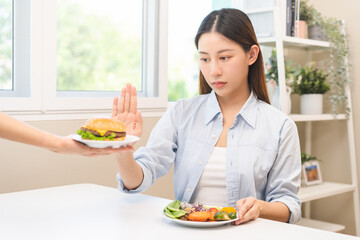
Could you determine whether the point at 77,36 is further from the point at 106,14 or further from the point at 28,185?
the point at 28,185

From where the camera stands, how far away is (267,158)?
155 centimetres

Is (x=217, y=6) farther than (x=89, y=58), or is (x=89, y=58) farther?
(x=217, y=6)

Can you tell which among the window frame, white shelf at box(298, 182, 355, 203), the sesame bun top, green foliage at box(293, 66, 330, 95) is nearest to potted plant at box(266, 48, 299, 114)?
green foliage at box(293, 66, 330, 95)

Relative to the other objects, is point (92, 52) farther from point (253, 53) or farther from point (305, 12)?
point (305, 12)

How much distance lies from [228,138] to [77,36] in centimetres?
100

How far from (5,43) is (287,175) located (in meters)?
1.29

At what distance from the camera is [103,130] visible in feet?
4.14

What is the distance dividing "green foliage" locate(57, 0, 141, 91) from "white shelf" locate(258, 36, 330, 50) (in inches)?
29.2

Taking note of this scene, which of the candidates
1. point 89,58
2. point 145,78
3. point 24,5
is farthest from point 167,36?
point 24,5

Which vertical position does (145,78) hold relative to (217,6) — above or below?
below

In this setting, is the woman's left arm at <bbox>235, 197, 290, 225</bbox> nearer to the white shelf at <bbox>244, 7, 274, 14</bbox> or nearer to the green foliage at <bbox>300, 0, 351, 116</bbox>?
the white shelf at <bbox>244, 7, 274, 14</bbox>

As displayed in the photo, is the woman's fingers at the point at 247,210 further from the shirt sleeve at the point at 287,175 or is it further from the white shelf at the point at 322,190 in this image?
the white shelf at the point at 322,190

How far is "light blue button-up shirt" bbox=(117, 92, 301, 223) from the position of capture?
5.05 ft

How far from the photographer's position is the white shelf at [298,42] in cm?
263
